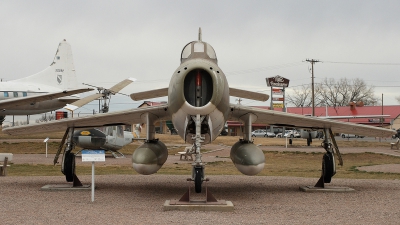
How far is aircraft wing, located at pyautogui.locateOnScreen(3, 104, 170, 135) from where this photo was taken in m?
14.0

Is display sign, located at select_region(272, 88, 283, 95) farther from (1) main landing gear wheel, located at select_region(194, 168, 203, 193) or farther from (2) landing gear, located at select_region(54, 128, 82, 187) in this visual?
(1) main landing gear wheel, located at select_region(194, 168, 203, 193)

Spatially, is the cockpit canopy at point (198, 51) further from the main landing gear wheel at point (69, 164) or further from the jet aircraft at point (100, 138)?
the jet aircraft at point (100, 138)

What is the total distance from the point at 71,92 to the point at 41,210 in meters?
23.7

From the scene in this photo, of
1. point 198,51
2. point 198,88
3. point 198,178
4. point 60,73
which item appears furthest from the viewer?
point 60,73

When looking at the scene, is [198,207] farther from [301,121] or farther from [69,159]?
→ [69,159]

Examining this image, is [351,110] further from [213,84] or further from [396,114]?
[213,84]

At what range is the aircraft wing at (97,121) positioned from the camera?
45.8 ft

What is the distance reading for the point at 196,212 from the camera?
409 inches

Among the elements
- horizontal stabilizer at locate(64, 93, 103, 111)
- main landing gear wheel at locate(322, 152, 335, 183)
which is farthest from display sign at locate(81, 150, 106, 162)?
horizontal stabilizer at locate(64, 93, 103, 111)

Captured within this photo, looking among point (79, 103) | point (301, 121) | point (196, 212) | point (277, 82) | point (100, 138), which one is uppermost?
point (277, 82)

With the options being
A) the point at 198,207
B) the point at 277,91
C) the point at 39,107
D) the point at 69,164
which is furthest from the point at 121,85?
the point at 277,91

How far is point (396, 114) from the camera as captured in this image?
304 ft

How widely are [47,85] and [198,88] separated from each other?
40.4 metres

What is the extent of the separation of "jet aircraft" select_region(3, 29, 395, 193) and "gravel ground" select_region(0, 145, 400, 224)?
44.5 inches
